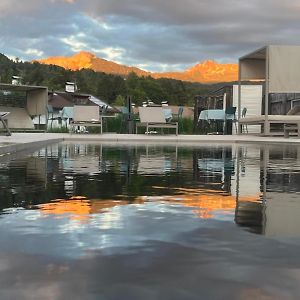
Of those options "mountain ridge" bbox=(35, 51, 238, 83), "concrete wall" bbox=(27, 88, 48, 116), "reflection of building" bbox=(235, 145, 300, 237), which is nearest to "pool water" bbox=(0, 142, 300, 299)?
"reflection of building" bbox=(235, 145, 300, 237)

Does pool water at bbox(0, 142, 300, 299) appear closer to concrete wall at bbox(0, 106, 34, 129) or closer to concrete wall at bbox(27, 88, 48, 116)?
concrete wall at bbox(27, 88, 48, 116)

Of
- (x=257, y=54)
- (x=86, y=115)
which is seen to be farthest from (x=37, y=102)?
(x=257, y=54)

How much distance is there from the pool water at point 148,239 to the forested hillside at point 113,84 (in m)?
62.0

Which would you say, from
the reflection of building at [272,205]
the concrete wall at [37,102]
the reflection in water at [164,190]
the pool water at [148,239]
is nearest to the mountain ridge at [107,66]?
the concrete wall at [37,102]

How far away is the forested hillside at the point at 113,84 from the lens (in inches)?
2697

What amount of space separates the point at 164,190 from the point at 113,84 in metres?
74.4

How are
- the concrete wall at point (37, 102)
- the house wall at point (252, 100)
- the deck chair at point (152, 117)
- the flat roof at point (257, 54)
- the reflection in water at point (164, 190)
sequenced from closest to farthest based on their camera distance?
1. the reflection in water at point (164, 190)
2. the flat roof at point (257, 54)
3. the deck chair at point (152, 117)
4. the house wall at point (252, 100)
5. the concrete wall at point (37, 102)

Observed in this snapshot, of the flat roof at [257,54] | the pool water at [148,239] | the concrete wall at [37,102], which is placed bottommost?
the pool water at [148,239]

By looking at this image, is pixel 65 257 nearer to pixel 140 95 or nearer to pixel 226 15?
pixel 226 15

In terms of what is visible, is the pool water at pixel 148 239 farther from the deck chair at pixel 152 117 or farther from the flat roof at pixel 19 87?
the flat roof at pixel 19 87

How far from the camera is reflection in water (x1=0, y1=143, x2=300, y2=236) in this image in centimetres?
317

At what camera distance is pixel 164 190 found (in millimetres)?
4270

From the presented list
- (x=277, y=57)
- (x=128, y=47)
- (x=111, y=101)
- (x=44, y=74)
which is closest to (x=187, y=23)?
(x=128, y=47)

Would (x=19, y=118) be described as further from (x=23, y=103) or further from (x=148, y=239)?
(x=148, y=239)
